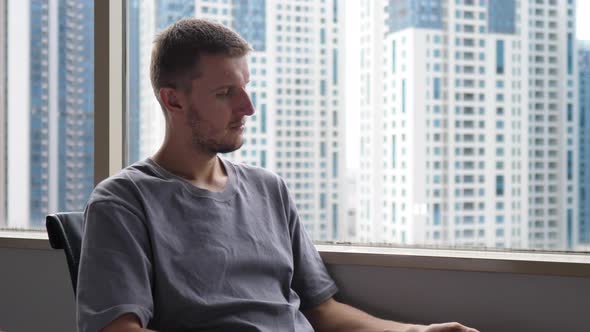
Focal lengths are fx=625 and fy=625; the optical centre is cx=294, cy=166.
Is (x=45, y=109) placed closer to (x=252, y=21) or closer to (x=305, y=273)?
(x=252, y=21)

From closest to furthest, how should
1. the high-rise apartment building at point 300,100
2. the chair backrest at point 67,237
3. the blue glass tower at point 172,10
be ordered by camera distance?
the chair backrest at point 67,237
the high-rise apartment building at point 300,100
the blue glass tower at point 172,10

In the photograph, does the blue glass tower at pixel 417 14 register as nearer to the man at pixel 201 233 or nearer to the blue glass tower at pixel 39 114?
the man at pixel 201 233

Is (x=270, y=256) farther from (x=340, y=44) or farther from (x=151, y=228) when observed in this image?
(x=340, y=44)

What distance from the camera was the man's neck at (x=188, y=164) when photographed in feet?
4.75

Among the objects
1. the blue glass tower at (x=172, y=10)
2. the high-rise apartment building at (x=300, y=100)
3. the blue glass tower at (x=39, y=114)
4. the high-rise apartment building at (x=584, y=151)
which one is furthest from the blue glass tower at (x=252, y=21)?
the high-rise apartment building at (x=584, y=151)

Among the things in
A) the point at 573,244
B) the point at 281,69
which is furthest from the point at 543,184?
the point at 281,69

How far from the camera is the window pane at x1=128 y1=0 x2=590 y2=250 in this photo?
1.63 meters

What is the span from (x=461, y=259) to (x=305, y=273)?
0.40 metres

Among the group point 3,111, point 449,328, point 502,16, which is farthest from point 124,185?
point 3,111

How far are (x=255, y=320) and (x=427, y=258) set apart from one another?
510mm

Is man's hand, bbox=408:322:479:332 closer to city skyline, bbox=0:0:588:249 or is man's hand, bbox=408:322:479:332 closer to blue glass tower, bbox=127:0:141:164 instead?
city skyline, bbox=0:0:588:249

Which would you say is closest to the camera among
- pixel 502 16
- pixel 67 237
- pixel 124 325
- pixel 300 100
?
pixel 124 325

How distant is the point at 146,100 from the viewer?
6.73 ft

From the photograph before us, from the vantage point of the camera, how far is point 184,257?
4.31ft
